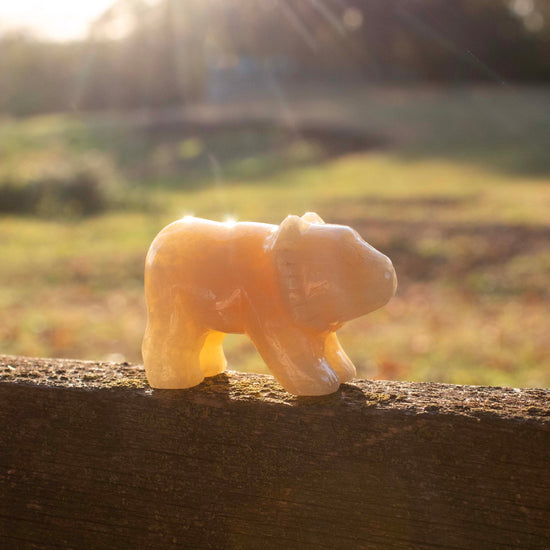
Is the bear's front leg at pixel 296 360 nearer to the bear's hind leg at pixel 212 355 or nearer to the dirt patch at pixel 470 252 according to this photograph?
the bear's hind leg at pixel 212 355

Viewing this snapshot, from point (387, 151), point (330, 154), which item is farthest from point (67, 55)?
point (387, 151)

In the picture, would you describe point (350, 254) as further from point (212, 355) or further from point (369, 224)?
point (369, 224)

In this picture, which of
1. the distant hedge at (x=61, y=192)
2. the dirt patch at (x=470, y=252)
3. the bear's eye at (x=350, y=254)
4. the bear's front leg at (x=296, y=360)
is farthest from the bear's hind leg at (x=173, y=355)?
the distant hedge at (x=61, y=192)

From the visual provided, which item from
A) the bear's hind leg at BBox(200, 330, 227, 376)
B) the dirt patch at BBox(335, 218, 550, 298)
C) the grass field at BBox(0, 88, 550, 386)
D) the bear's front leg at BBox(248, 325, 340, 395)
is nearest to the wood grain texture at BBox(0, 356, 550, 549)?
the bear's front leg at BBox(248, 325, 340, 395)

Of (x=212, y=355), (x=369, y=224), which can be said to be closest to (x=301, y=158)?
(x=369, y=224)

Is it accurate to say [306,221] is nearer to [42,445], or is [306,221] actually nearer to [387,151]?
[42,445]

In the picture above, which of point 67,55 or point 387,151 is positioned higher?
point 67,55
